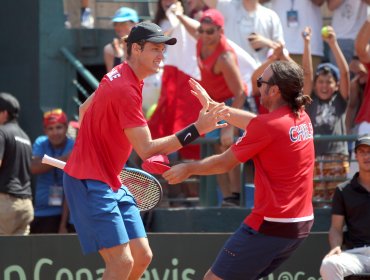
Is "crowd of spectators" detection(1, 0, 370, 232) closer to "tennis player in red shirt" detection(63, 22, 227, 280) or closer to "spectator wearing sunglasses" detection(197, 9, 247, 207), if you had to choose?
"spectator wearing sunglasses" detection(197, 9, 247, 207)

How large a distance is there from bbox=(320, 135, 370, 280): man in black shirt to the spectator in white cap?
333cm

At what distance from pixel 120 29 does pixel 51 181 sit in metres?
1.86

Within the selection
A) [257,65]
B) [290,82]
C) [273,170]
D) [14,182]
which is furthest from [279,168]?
[14,182]

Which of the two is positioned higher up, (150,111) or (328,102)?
Result: (328,102)

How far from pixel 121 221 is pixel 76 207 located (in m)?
0.33

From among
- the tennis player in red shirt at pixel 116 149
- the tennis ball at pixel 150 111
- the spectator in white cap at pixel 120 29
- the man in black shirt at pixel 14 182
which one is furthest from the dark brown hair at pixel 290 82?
the spectator in white cap at pixel 120 29

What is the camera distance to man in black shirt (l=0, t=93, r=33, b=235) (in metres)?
9.75

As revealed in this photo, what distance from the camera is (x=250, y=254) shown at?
260 inches

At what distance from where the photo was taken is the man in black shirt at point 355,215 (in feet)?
27.4

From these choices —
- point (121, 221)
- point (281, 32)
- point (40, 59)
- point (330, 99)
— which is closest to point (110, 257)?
point (121, 221)

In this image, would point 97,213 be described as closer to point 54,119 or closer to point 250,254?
point 250,254

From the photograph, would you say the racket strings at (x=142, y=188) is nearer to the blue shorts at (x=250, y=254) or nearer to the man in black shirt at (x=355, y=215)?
the blue shorts at (x=250, y=254)

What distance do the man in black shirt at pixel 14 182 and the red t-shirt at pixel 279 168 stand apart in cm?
375

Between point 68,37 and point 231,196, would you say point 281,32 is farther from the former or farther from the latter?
point 68,37
